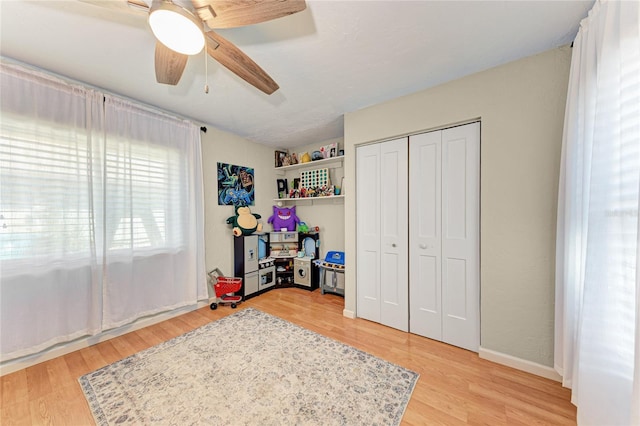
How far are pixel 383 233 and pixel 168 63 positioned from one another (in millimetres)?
2307

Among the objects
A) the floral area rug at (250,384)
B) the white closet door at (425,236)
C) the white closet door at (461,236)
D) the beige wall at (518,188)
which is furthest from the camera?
the white closet door at (425,236)

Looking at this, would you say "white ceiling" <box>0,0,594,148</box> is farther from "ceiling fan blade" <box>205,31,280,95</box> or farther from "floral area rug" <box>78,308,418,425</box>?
"floral area rug" <box>78,308,418,425</box>

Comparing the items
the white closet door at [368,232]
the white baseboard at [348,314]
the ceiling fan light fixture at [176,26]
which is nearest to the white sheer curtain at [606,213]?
the white closet door at [368,232]

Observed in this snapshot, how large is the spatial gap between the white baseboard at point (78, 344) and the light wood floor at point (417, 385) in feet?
0.16

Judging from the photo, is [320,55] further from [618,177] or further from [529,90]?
[618,177]

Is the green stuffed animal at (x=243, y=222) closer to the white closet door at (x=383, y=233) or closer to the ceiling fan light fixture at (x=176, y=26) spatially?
the white closet door at (x=383, y=233)

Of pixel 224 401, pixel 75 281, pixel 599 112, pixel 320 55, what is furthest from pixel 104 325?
pixel 599 112

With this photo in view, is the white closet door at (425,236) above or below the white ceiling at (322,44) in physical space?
below

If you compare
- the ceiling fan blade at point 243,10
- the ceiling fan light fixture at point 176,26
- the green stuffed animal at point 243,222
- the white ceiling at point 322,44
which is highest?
the white ceiling at point 322,44

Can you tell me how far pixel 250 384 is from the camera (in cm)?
155

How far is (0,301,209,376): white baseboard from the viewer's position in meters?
1.68

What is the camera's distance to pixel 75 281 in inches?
75.7

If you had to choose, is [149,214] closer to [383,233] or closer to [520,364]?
A: [383,233]

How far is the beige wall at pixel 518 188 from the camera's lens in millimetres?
1602
